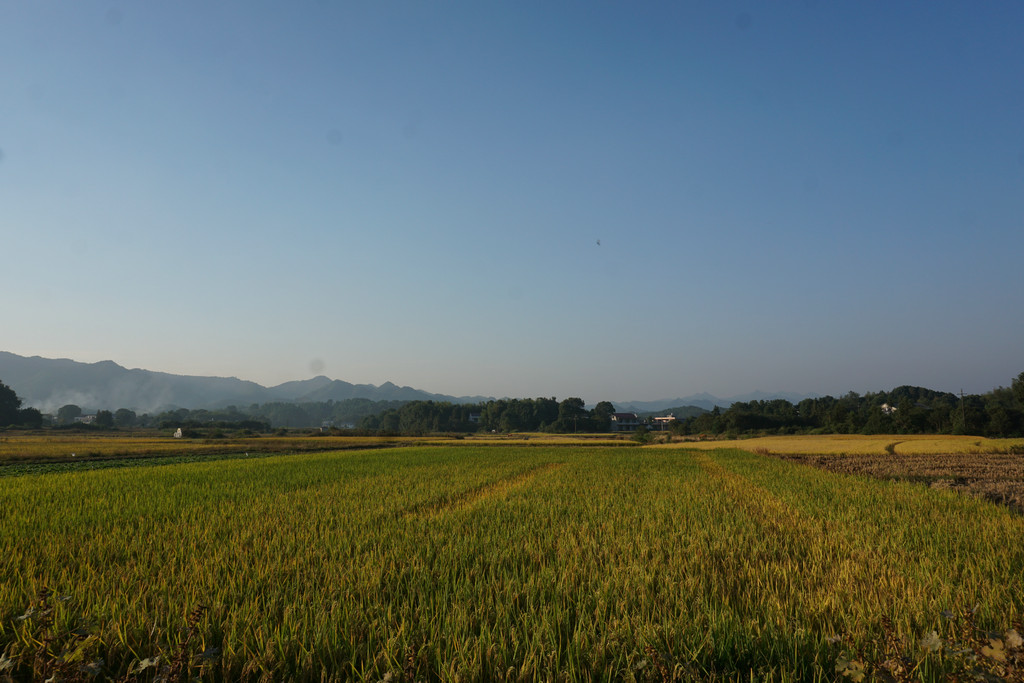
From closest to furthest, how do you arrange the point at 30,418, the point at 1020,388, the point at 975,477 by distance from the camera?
1. the point at 975,477
2. the point at 1020,388
3. the point at 30,418

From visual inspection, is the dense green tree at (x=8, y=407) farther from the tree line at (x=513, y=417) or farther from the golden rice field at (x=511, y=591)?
the golden rice field at (x=511, y=591)

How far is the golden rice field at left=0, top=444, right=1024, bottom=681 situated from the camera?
3.10 m

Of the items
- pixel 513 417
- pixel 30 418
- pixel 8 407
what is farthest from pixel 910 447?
pixel 8 407

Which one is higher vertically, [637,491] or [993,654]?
[993,654]

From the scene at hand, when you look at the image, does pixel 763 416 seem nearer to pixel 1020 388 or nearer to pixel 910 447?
pixel 1020 388

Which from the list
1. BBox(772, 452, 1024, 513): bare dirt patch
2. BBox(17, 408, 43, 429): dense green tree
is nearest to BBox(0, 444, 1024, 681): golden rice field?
BBox(772, 452, 1024, 513): bare dirt patch

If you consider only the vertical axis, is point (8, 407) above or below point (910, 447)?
above

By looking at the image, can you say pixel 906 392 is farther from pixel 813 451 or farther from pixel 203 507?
pixel 203 507

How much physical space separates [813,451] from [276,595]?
39.8 metres

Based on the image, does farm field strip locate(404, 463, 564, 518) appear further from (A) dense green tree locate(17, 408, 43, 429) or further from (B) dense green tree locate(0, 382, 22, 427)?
(B) dense green tree locate(0, 382, 22, 427)

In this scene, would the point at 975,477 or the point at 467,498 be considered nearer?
the point at 467,498

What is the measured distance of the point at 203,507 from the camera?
988 cm

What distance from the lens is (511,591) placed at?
453 centimetres

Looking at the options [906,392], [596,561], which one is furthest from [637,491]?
[906,392]
